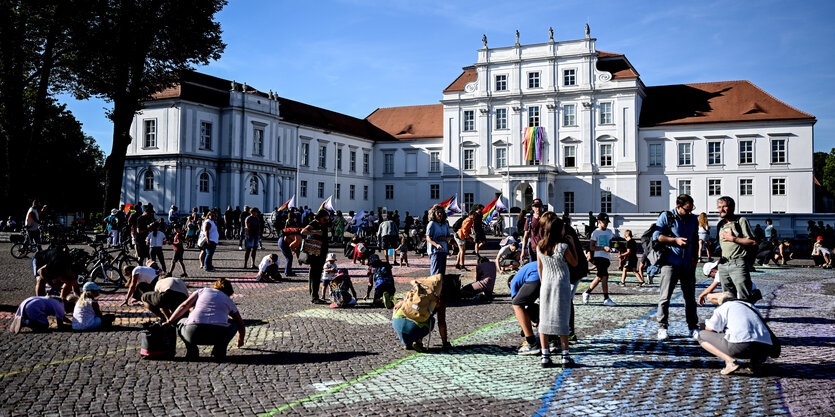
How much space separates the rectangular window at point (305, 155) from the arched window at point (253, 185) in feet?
23.7

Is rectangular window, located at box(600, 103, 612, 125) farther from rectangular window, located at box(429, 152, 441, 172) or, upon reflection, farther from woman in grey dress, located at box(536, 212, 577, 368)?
woman in grey dress, located at box(536, 212, 577, 368)

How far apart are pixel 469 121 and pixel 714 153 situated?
821 inches

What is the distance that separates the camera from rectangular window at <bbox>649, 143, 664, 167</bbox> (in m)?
50.6

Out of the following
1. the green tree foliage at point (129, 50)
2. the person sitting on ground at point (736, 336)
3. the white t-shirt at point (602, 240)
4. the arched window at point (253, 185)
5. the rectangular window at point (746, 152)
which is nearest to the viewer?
the person sitting on ground at point (736, 336)

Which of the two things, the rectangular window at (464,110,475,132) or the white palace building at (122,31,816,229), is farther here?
the rectangular window at (464,110,475,132)

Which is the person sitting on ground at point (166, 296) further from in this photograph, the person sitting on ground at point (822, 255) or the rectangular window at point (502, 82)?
the rectangular window at point (502, 82)

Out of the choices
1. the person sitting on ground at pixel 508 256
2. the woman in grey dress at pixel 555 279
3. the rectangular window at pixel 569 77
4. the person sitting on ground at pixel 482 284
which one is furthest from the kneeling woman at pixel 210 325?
the rectangular window at pixel 569 77

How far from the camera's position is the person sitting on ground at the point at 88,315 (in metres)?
9.10

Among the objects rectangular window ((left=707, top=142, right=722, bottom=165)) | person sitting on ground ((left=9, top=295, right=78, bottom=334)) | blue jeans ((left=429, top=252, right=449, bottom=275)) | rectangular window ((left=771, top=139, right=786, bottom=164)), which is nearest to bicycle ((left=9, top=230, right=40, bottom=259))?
person sitting on ground ((left=9, top=295, right=78, bottom=334))

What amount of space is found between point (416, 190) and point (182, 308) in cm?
5225

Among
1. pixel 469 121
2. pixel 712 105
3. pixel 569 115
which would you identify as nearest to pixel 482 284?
pixel 569 115

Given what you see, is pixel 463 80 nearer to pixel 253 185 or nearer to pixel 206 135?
pixel 253 185

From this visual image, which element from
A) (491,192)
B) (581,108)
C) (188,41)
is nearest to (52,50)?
(188,41)

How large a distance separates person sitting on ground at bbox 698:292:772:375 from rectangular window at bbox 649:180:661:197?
153 ft
